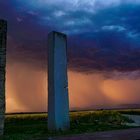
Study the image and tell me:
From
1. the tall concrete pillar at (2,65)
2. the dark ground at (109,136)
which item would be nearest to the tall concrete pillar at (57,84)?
the tall concrete pillar at (2,65)

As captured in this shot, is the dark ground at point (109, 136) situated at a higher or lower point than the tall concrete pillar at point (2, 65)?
lower

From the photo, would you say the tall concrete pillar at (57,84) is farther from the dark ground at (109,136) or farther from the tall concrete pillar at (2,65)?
the dark ground at (109,136)

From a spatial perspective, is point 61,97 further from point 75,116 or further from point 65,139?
point 65,139

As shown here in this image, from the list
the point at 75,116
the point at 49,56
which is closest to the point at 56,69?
the point at 49,56

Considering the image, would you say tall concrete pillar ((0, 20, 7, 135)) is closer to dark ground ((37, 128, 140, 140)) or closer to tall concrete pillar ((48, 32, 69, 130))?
tall concrete pillar ((48, 32, 69, 130))

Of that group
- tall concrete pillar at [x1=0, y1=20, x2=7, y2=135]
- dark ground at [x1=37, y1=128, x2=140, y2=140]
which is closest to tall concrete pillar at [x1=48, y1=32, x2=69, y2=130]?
tall concrete pillar at [x1=0, y1=20, x2=7, y2=135]

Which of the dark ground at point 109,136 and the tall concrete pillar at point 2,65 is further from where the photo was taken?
the tall concrete pillar at point 2,65

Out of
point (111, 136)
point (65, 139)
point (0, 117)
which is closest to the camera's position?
A: point (65, 139)

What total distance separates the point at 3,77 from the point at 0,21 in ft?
6.63

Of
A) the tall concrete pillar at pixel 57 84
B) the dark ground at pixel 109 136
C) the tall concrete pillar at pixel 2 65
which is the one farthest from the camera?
the tall concrete pillar at pixel 57 84

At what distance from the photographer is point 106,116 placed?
18.0 metres

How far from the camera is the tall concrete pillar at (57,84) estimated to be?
12.5 metres

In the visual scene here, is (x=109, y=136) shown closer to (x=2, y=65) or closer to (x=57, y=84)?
(x=2, y=65)

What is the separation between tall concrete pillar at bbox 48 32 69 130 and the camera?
12.5 m
